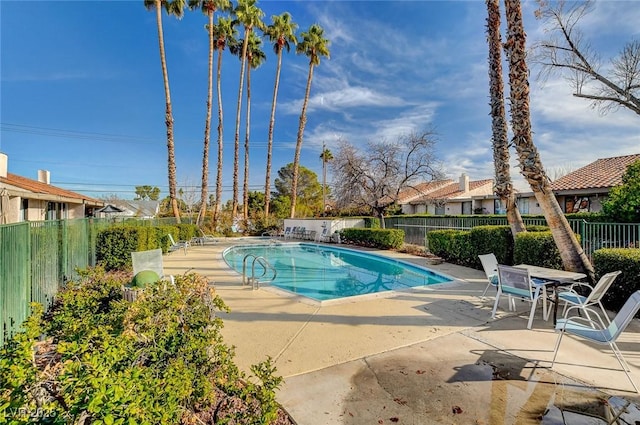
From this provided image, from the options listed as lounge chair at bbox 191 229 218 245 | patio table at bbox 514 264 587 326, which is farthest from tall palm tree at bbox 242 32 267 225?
patio table at bbox 514 264 587 326

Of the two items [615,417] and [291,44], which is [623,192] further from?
[291,44]

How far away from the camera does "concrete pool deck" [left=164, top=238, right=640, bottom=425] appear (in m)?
2.83

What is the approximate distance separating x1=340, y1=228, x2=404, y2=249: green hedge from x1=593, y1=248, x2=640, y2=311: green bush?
31.8 feet

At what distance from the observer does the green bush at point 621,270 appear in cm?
534

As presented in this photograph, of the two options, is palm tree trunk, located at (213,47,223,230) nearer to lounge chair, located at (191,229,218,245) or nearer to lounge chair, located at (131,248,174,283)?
lounge chair, located at (191,229,218,245)

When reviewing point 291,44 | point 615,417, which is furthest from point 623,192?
point 291,44

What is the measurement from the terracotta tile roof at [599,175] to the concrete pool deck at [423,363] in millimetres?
14027

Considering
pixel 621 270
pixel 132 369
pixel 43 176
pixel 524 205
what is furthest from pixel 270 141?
pixel 132 369

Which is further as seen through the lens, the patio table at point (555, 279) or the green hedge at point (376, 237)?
the green hedge at point (376, 237)

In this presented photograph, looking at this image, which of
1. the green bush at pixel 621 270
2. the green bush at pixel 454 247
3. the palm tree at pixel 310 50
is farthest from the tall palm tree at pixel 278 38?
the green bush at pixel 621 270

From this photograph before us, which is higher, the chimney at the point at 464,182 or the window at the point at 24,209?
the chimney at the point at 464,182

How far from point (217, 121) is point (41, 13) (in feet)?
42.3

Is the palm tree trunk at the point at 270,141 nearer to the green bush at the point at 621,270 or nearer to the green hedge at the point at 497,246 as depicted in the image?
the green hedge at the point at 497,246

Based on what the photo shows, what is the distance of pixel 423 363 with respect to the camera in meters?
3.69
